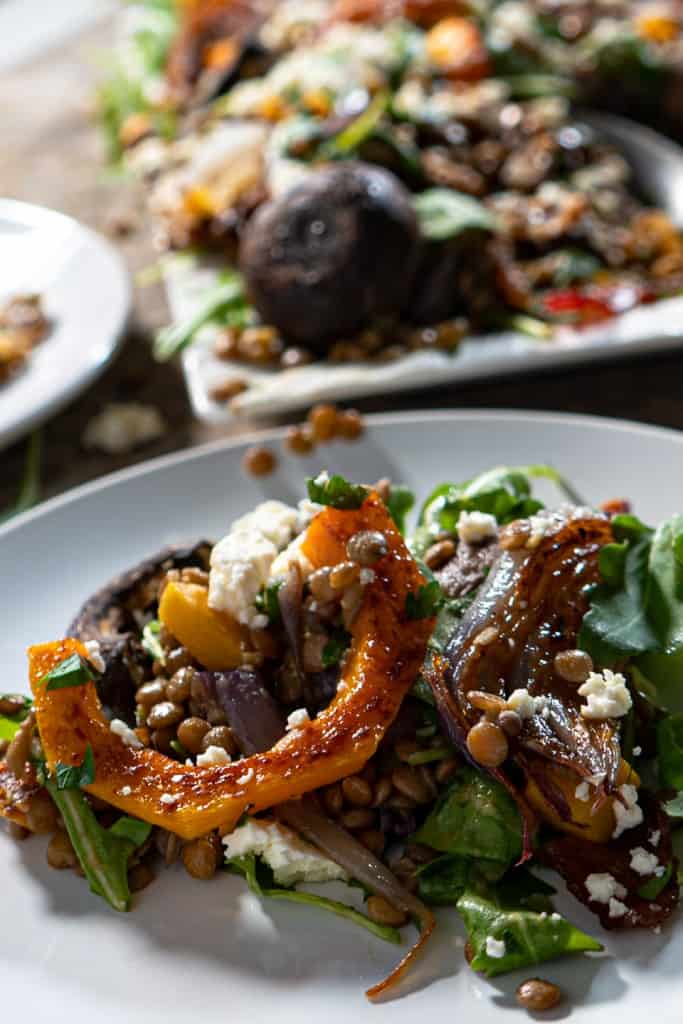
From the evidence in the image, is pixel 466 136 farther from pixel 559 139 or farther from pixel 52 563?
pixel 52 563

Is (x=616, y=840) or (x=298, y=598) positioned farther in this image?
(x=298, y=598)

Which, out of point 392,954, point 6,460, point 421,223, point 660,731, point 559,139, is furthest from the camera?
point 559,139

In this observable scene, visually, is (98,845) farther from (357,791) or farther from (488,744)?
(488,744)

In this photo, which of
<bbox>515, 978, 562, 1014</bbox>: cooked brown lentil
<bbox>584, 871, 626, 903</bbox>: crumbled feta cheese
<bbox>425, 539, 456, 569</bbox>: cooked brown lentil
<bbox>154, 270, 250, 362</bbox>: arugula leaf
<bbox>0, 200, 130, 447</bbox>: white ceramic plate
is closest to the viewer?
<bbox>515, 978, 562, 1014</bbox>: cooked brown lentil

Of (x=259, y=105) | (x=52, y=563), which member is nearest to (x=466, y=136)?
(x=259, y=105)

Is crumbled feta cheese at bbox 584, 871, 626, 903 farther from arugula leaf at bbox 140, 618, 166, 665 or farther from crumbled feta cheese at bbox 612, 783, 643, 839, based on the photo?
arugula leaf at bbox 140, 618, 166, 665

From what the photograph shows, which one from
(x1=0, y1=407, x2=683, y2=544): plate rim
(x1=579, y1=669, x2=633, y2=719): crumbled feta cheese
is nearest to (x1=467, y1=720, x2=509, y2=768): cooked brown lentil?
(x1=579, y1=669, x2=633, y2=719): crumbled feta cheese
